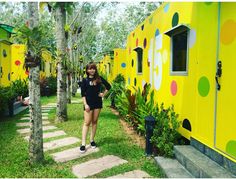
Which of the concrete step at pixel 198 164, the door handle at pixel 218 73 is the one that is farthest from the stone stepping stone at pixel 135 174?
the door handle at pixel 218 73

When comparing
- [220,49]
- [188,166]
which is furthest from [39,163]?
[220,49]

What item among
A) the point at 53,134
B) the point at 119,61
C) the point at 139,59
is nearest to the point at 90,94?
the point at 53,134

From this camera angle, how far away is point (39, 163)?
5066 mm

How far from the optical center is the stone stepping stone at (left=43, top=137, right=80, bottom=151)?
6.29 metres

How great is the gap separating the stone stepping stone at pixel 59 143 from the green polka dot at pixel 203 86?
3198mm

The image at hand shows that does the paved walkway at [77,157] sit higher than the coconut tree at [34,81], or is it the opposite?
the coconut tree at [34,81]

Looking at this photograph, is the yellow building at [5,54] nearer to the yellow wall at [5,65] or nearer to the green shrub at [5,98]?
the yellow wall at [5,65]

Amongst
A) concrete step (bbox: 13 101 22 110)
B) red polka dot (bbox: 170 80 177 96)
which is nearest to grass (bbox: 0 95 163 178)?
red polka dot (bbox: 170 80 177 96)

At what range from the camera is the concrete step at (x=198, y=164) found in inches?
148

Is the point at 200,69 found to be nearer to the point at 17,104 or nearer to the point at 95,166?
the point at 95,166

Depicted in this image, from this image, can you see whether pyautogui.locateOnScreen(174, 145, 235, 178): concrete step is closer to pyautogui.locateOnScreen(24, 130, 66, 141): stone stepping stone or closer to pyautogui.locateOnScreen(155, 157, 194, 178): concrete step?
pyautogui.locateOnScreen(155, 157, 194, 178): concrete step

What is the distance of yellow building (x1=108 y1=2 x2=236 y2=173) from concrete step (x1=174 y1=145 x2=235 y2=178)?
16cm

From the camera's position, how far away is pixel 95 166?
5.04 m

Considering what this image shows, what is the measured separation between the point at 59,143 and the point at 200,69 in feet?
A: 11.7
